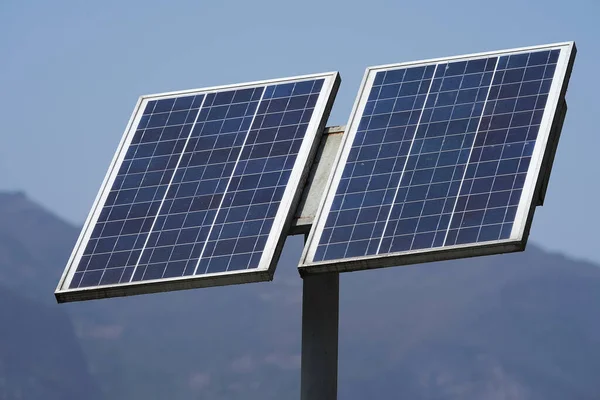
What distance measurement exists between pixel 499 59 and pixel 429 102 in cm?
170

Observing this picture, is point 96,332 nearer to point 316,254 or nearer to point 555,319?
point 555,319

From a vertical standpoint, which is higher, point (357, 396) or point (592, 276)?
point (592, 276)

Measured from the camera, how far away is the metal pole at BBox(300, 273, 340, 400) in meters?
29.7

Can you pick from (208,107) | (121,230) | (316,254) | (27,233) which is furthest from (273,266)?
(27,233)

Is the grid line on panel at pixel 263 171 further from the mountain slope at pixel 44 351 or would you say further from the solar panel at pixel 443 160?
the mountain slope at pixel 44 351

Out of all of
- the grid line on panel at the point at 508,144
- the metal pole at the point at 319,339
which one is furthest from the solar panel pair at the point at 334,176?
the metal pole at the point at 319,339

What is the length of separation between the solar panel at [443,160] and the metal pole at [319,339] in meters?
1.40

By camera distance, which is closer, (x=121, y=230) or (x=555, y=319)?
(x=121, y=230)

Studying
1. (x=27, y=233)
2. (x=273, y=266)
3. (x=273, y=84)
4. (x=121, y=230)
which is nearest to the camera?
(x=273, y=266)

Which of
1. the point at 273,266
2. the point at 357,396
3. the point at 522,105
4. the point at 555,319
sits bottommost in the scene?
the point at 273,266

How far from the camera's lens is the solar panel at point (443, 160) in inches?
1097

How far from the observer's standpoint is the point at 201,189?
102 feet

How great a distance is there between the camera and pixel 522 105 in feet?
99.0

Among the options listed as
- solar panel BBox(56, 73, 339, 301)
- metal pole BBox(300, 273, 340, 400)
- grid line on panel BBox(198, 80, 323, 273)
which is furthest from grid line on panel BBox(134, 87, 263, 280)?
metal pole BBox(300, 273, 340, 400)
